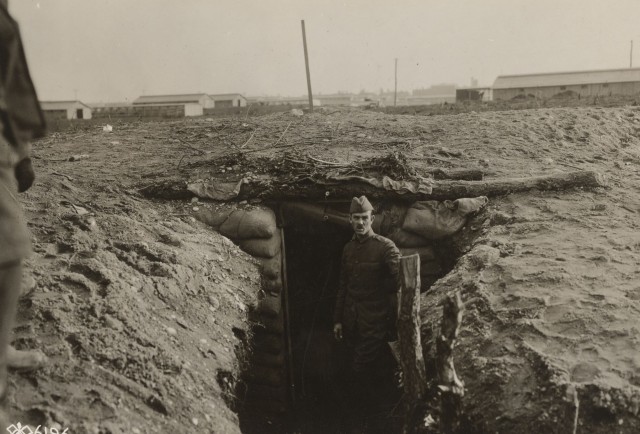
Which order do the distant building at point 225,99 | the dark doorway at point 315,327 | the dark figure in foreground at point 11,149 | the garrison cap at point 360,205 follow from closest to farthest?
the dark figure in foreground at point 11,149
the garrison cap at point 360,205
the dark doorway at point 315,327
the distant building at point 225,99

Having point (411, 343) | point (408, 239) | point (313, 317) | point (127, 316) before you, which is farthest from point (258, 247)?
point (411, 343)

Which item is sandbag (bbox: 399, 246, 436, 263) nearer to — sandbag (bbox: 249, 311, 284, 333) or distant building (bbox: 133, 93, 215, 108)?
sandbag (bbox: 249, 311, 284, 333)

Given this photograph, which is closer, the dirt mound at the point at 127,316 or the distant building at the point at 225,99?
the dirt mound at the point at 127,316

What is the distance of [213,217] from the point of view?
5375 millimetres

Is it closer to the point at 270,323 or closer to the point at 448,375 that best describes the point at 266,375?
the point at 270,323

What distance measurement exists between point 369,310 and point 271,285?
935mm

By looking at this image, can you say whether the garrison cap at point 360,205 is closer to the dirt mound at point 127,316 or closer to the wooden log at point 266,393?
the dirt mound at point 127,316

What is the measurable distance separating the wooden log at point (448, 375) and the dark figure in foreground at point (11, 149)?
81.1 inches

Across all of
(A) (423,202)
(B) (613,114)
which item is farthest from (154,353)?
(B) (613,114)

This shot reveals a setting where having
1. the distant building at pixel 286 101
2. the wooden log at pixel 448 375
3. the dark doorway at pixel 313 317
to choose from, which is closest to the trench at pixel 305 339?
the dark doorway at pixel 313 317

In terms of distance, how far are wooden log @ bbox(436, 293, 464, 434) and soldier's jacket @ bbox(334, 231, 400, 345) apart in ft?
5.54

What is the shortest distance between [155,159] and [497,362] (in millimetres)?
4566

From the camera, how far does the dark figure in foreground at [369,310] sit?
491cm

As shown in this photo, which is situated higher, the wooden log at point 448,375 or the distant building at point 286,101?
the distant building at point 286,101
